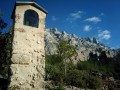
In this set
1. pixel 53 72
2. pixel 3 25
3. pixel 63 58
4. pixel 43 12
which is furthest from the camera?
pixel 63 58

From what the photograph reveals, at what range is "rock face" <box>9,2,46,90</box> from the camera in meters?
13.3

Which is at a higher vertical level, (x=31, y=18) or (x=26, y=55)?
(x=31, y=18)

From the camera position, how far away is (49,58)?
36.1 metres

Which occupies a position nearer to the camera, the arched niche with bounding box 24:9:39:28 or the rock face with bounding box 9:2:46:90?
the rock face with bounding box 9:2:46:90

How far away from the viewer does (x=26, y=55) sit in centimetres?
1372

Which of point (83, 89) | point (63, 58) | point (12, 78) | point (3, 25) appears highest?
point (3, 25)

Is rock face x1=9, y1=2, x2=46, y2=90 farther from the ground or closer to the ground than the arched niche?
closer to the ground

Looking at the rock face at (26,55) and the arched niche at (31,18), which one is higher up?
the arched niche at (31,18)

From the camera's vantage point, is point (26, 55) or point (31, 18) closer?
point (26, 55)

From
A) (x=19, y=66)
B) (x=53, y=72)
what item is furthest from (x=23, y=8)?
(x=53, y=72)

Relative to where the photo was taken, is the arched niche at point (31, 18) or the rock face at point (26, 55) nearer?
the rock face at point (26, 55)

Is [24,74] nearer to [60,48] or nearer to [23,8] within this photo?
[23,8]

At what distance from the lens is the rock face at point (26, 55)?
43.7ft

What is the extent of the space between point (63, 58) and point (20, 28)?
15586mm
